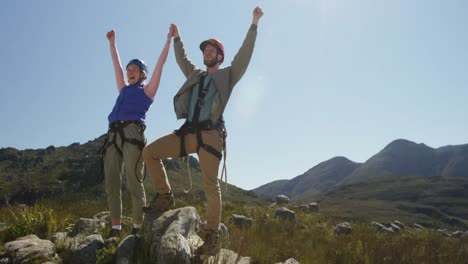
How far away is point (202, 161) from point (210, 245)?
1.14m

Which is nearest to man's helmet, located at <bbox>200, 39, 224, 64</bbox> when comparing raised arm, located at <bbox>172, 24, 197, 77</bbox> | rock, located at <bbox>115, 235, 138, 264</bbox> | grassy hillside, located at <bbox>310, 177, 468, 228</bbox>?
raised arm, located at <bbox>172, 24, 197, 77</bbox>

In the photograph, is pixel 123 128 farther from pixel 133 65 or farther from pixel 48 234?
pixel 48 234

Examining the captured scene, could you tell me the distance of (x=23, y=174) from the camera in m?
96.1

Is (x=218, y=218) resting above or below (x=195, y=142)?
below

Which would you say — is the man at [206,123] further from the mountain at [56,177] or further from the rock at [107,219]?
the mountain at [56,177]

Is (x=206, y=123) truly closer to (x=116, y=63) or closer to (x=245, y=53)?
(x=245, y=53)

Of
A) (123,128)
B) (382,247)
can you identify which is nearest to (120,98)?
(123,128)

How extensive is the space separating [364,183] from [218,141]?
12289 centimetres

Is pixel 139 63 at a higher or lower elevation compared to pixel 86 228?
higher

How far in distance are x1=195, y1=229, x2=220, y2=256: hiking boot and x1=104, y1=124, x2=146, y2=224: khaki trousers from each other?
1.45m

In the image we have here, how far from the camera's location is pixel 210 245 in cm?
470

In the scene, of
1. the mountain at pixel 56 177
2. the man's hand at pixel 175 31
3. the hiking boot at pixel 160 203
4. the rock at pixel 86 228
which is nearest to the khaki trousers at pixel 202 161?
the hiking boot at pixel 160 203

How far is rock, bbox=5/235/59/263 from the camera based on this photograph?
5.14 meters

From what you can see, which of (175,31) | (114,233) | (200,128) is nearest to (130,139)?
(200,128)
